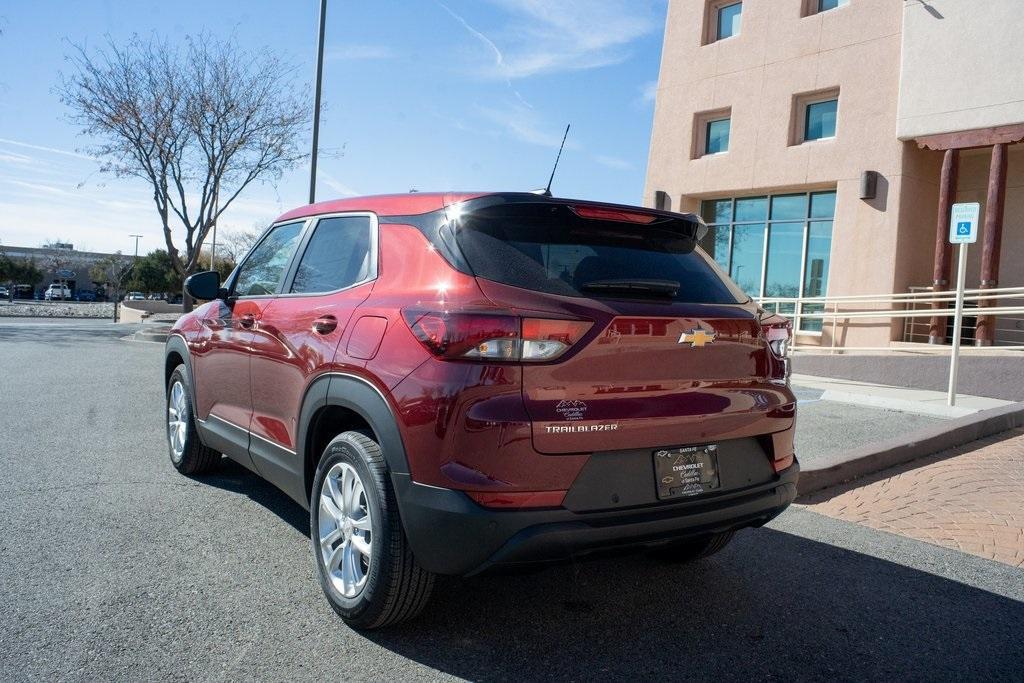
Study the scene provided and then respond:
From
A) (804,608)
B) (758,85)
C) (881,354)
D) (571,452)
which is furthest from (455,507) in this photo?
(758,85)

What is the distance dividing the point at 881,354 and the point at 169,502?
12.7 metres

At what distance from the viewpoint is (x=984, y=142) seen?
45.1 feet

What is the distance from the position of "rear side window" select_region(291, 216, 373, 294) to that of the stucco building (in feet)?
42.6

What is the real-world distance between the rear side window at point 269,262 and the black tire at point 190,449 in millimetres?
917

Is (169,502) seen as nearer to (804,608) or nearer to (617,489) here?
(617,489)

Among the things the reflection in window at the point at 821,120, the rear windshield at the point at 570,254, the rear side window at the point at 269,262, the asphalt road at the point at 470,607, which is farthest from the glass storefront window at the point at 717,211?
the rear windshield at the point at 570,254

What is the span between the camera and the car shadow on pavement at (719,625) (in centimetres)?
292

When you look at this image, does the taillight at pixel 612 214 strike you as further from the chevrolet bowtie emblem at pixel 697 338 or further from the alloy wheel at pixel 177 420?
the alloy wheel at pixel 177 420

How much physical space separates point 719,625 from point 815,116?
1564cm

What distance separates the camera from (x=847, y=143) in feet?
51.7

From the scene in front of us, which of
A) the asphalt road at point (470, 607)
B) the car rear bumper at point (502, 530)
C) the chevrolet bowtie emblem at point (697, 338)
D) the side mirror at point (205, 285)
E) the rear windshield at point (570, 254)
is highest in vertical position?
the rear windshield at point (570, 254)

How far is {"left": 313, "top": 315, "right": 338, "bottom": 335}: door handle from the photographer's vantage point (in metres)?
3.33

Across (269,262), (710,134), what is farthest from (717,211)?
(269,262)

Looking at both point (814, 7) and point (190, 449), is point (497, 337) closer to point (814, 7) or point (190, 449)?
point (190, 449)
